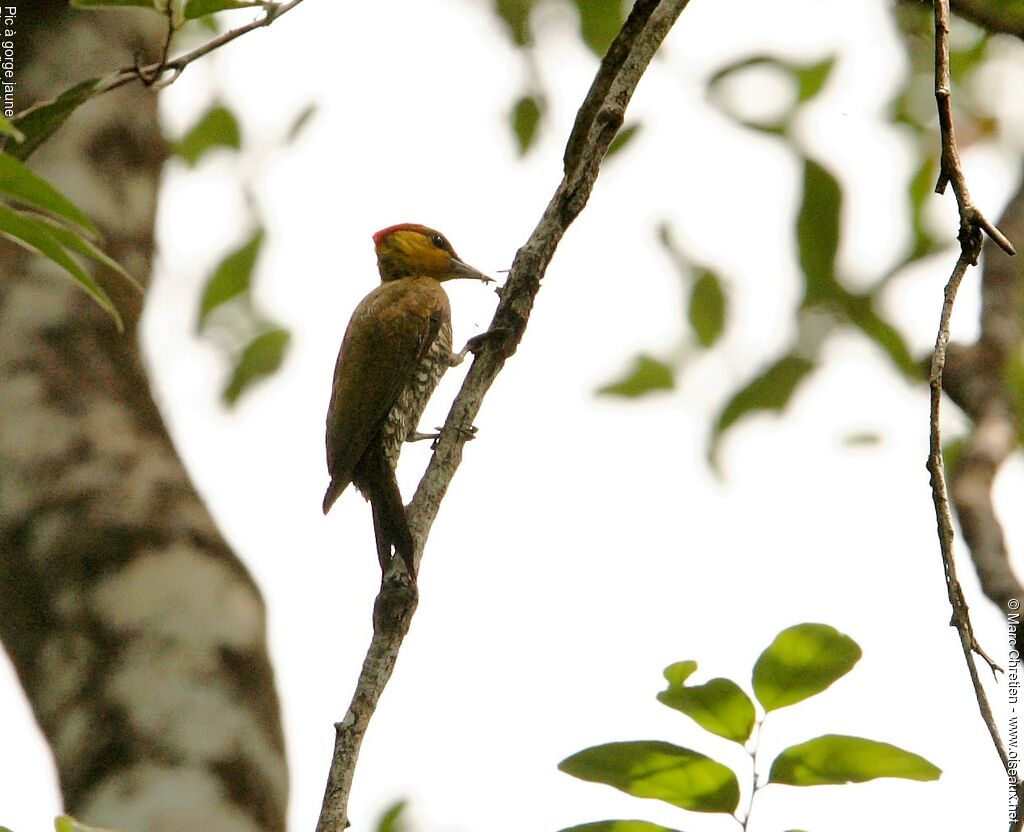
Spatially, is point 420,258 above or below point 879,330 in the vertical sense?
above

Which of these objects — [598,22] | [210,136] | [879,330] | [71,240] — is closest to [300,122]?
[210,136]

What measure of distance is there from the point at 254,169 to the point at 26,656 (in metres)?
3.35

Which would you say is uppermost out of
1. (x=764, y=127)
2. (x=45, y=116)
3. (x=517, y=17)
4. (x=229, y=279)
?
(x=517, y=17)

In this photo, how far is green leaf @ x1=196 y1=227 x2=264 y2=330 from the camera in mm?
5027

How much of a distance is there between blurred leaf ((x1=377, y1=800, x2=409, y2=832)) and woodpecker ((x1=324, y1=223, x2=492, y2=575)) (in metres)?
0.74

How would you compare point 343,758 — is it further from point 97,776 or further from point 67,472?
point 67,472

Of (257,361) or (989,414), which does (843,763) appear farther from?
(257,361)

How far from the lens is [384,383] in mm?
4398

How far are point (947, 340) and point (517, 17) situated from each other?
3912mm

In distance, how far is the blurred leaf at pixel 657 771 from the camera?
1.75 meters

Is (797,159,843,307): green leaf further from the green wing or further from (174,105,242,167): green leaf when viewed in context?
(174,105,242,167): green leaf

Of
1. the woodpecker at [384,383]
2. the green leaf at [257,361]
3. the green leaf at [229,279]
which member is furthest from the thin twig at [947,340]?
the green leaf at [229,279]

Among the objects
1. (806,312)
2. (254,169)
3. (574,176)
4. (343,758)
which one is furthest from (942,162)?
(254,169)

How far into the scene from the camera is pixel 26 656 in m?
3.20
